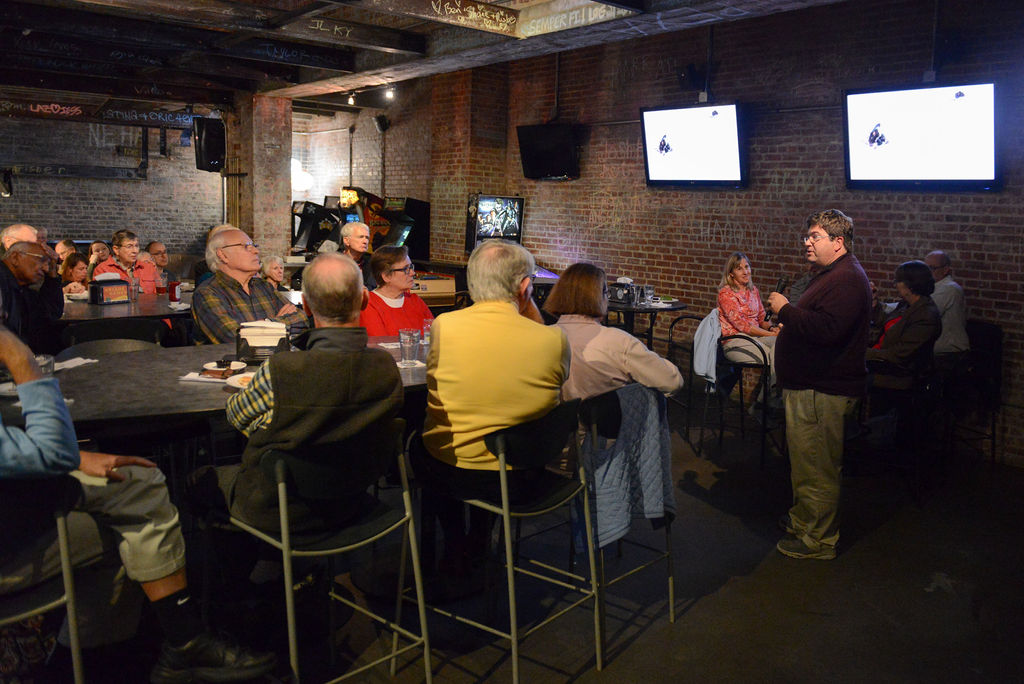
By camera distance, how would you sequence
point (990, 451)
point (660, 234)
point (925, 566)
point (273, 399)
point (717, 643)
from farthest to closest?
point (660, 234)
point (990, 451)
point (925, 566)
point (717, 643)
point (273, 399)

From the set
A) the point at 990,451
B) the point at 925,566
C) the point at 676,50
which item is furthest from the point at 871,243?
the point at 925,566

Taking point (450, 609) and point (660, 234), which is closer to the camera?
point (450, 609)

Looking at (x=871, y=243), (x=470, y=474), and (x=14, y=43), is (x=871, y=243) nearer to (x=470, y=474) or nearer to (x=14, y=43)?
Result: (x=470, y=474)

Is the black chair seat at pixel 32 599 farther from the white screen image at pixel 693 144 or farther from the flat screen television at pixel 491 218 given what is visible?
the flat screen television at pixel 491 218

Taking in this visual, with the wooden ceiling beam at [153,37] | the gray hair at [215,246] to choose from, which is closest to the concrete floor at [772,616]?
the gray hair at [215,246]

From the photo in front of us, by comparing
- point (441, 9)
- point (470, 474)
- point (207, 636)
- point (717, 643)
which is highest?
point (441, 9)

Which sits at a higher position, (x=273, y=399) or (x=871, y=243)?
(x=871, y=243)

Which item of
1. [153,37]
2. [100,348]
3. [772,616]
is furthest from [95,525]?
[153,37]

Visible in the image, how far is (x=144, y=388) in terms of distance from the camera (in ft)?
9.32

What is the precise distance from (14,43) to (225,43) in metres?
1.95

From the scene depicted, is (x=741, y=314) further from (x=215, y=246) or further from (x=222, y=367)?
(x=222, y=367)

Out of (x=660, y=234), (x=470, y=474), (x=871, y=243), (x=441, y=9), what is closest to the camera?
(x=470, y=474)

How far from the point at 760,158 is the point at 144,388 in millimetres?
5466

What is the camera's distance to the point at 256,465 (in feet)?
7.86
